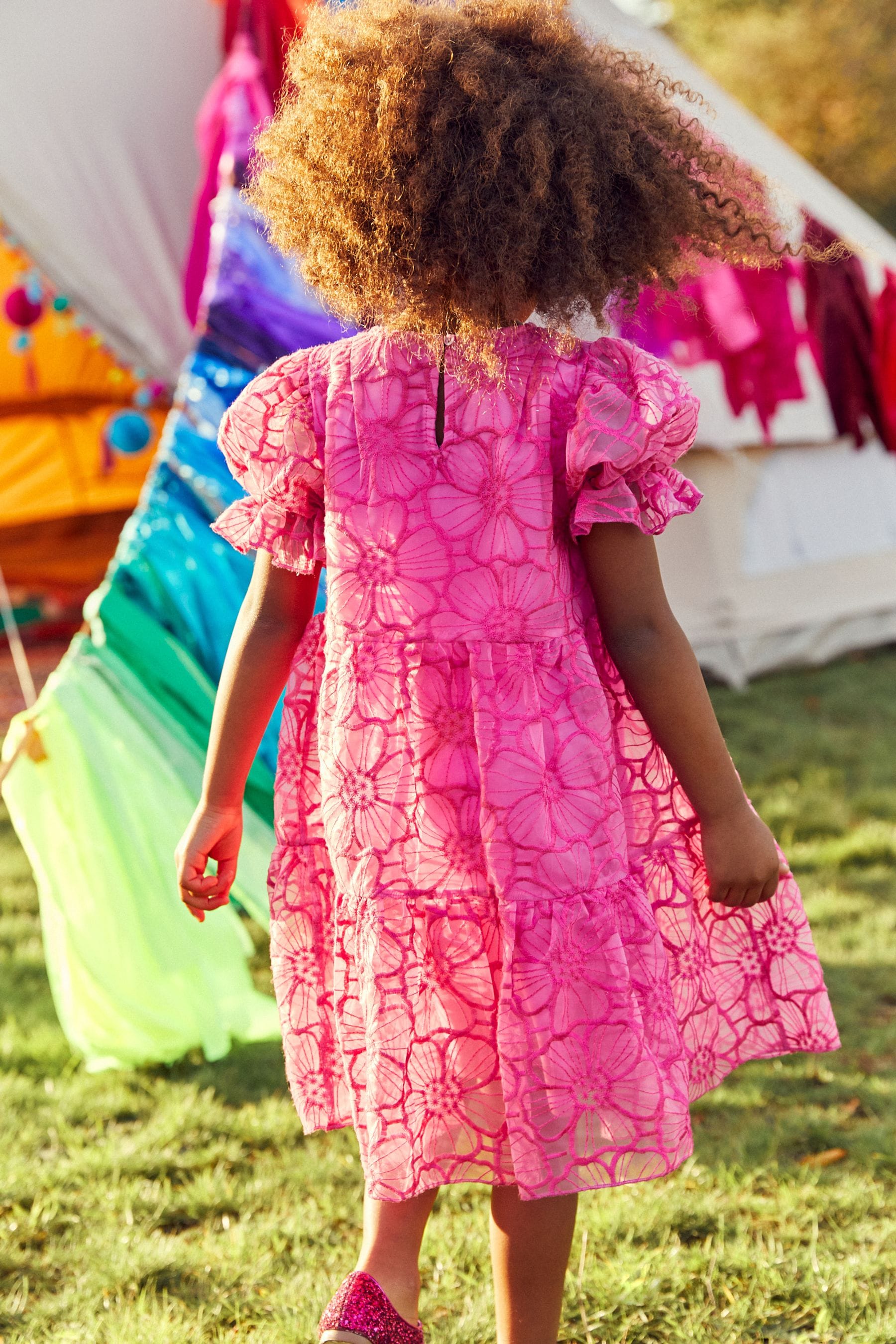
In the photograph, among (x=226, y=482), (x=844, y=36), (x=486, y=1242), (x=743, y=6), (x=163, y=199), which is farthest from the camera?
(x=743, y=6)

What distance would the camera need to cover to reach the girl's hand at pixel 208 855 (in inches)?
57.6

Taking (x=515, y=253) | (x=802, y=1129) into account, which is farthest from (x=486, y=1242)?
(x=515, y=253)

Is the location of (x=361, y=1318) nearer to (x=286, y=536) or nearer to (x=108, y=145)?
(x=286, y=536)

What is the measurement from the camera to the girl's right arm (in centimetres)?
142

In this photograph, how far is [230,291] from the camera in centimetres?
274

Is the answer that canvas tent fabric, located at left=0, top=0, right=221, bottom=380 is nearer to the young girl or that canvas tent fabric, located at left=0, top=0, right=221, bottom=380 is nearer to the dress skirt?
the young girl

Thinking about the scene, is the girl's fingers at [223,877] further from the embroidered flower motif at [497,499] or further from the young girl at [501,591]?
the embroidered flower motif at [497,499]

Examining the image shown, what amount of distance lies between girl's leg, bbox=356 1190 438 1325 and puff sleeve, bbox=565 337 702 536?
0.77 metres

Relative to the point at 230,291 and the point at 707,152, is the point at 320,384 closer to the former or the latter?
the point at 707,152

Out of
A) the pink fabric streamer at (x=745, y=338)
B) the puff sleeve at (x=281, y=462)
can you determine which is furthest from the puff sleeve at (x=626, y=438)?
the pink fabric streamer at (x=745, y=338)

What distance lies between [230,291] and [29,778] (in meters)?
1.13

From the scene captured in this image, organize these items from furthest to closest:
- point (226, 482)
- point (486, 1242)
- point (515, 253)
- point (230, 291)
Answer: point (230, 291)
point (226, 482)
point (486, 1242)
point (515, 253)

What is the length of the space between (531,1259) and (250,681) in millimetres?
671

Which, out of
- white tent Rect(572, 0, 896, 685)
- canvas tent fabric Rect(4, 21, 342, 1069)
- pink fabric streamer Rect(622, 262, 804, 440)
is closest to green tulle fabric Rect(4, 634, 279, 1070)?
canvas tent fabric Rect(4, 21, 342, 1069)
